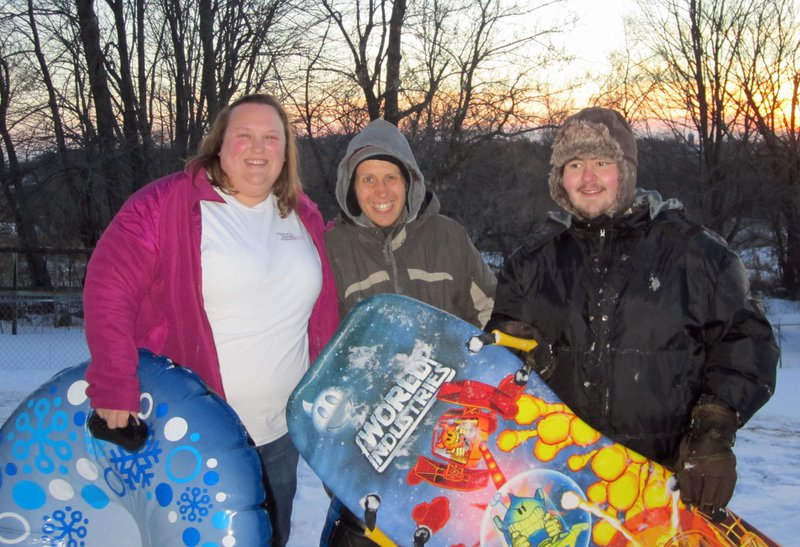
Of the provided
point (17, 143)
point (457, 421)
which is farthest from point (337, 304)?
point (17, 143)

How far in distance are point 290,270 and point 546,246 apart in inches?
29.8

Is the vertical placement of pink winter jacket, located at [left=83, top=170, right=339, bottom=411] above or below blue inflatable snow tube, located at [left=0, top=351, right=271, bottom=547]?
above

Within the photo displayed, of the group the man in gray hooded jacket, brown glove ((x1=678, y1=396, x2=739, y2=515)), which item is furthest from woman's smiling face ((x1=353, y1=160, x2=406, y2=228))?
brown glove ((x1=678, y1=396, x2=739, y2=515))

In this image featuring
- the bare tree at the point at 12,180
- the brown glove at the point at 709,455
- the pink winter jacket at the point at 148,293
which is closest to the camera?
the brown glove at the point at 709,455

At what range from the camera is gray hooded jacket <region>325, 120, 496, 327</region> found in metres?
2.29

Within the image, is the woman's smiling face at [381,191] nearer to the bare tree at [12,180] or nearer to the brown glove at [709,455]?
the brown glove at [709,455]

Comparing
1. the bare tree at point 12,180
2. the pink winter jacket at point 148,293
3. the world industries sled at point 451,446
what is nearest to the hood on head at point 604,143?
the world industries sled at point 451,446

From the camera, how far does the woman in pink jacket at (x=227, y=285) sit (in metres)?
1.83

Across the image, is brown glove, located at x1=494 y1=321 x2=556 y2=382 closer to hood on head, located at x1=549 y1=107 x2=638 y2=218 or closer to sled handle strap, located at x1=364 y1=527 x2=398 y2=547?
hood on head, located at x1=549 y1=107 x2=638 y2=218

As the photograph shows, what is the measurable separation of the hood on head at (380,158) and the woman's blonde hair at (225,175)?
0.56 feet

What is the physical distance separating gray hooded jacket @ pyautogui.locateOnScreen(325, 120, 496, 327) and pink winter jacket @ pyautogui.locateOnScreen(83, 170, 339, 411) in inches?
19.4

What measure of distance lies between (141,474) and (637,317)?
1434mm

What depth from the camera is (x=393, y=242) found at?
2285 mm

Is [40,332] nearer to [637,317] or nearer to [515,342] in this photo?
[515,342]
